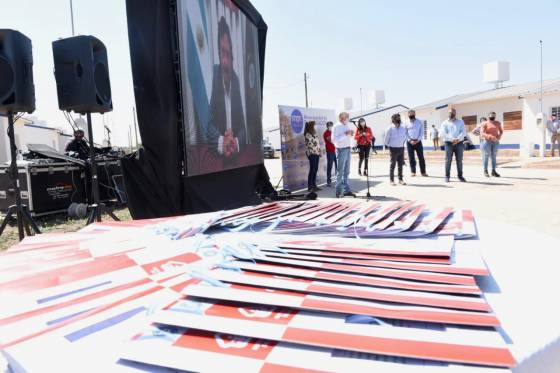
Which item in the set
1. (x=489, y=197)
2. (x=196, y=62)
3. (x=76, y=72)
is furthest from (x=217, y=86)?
(x=489, y=197)

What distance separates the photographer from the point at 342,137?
25.8ft

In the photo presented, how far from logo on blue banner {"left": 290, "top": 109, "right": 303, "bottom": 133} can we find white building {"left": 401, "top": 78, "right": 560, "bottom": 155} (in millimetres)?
13266

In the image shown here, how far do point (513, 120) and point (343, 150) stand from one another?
20020 millimetres

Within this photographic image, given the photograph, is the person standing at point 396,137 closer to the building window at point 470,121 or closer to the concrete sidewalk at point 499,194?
the concrete sidewalk at point 499,194

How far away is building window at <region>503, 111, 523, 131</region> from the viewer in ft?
76.0

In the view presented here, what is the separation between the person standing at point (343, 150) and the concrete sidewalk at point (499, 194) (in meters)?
0.36

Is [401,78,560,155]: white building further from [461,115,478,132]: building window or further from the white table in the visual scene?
the white table

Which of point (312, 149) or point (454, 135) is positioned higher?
point (454, 135)

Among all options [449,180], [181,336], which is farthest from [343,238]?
[449,180]

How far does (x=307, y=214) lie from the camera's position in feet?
5.51

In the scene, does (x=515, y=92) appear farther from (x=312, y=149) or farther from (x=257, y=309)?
(x=257, y=309)

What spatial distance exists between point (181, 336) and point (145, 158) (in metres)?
4.49

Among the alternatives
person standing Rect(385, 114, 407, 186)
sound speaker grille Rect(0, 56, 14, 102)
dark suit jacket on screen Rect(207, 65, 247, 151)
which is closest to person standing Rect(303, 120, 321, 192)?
person standing Rect(385, 114, 407, 186)

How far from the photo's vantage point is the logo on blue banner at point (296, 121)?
30.3 ft
